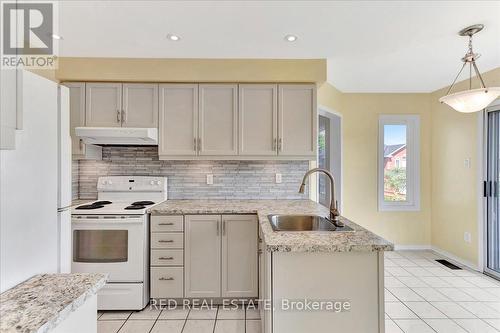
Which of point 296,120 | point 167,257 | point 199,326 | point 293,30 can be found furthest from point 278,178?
point 199,326

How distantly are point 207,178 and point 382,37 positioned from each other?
227 cm

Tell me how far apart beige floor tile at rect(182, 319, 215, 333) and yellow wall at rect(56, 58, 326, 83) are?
2.32m

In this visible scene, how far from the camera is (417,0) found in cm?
181

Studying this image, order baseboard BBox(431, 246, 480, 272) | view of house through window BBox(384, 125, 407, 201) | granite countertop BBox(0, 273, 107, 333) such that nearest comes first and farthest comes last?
granite countertop BBox(0, 273, 107, 333)
baseboard BBox(431, 246, 480, 272)
view of house through window BBox(384, 125, 407, 201)

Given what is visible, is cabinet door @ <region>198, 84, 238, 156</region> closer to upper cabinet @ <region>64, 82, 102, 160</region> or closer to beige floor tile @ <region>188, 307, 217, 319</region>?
upper cabinet @ <region>64, 82, 102, 160</region>

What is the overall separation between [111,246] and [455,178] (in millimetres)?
4281

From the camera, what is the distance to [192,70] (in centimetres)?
280

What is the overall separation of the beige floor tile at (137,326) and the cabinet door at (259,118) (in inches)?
70.4

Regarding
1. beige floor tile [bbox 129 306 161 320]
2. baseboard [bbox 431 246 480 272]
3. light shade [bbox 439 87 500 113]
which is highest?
light shade [bbox 439 87 500 113]

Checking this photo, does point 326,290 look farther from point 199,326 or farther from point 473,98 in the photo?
point 473,98

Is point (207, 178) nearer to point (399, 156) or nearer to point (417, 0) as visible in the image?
point (417, 0)

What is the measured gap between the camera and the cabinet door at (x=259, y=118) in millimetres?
2869

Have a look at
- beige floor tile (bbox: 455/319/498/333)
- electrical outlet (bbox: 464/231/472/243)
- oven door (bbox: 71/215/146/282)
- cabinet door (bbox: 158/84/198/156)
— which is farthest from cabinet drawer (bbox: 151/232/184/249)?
electrical outlet (bbox: 464/231/472/243)

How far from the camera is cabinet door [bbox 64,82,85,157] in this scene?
2.79 metres
